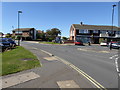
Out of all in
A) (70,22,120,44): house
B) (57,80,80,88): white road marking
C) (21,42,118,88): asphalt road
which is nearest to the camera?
(57,80,80,88): white road marking

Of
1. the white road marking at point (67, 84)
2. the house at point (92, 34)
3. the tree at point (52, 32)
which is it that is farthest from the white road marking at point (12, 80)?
the tree at point (52, 32)

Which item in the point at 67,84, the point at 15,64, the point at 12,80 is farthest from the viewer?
the point at 15,64

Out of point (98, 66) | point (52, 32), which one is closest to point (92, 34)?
point (52, 32)

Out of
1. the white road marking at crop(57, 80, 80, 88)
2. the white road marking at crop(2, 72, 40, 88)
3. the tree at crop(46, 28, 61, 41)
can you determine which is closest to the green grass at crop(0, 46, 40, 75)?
the white road marking at crop(2, 72, 40, 88)

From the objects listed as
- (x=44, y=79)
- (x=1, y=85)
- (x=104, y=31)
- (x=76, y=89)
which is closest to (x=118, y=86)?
(x=76, y=89)

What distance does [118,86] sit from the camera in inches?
199

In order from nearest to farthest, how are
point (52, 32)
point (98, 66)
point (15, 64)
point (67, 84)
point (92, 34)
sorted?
point (67, 84), point (15, 64), point (98, 66), point (92, 34), point (52, 32)

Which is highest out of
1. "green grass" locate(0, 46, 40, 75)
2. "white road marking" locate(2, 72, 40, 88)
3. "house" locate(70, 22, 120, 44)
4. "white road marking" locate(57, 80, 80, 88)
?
"house" locate(70, 22, 120, 44)

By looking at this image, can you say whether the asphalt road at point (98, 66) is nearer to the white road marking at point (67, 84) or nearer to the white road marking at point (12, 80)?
the white road marking at point (67, 84)

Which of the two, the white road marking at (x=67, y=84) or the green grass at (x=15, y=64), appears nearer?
the white road marking at (x=67, y=84)

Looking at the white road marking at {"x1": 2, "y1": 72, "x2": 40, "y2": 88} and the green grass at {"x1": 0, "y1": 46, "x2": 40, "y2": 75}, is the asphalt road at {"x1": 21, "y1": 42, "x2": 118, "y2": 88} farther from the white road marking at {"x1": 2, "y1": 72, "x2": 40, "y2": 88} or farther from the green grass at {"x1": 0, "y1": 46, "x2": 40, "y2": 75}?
the white road marking at {"x1": 2, "y1": 72, "x2": 40, "y2": 88}

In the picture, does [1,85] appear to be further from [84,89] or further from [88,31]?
[88,31]

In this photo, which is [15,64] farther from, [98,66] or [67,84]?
[98,66]

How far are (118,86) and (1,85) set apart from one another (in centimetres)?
525
